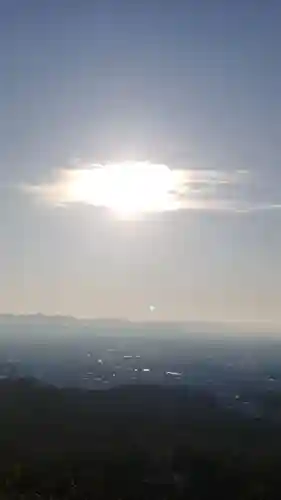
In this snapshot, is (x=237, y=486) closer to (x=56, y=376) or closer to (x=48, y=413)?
(x=48, y=413)

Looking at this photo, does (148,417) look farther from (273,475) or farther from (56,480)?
(56,480)

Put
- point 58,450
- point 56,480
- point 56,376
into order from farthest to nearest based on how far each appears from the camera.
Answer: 1. point 56,376
2. point 58,450
3. point 56,480

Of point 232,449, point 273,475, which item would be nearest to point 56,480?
point 273,475

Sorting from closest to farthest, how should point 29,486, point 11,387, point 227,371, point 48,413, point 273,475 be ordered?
point 29,486 < point 273,475 < point 48,413 < point 11,387 < point 227,371

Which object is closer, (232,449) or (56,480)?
(56,480)

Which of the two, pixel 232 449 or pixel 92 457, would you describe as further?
pixel 232 449

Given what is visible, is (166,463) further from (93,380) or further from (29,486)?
(93,380)

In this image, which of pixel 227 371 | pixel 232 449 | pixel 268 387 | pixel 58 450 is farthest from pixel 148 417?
pixel 227 371

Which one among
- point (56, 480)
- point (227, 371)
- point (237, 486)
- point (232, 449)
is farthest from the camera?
point (227, 371)

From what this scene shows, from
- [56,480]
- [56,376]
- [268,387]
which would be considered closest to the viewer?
[56,480]
